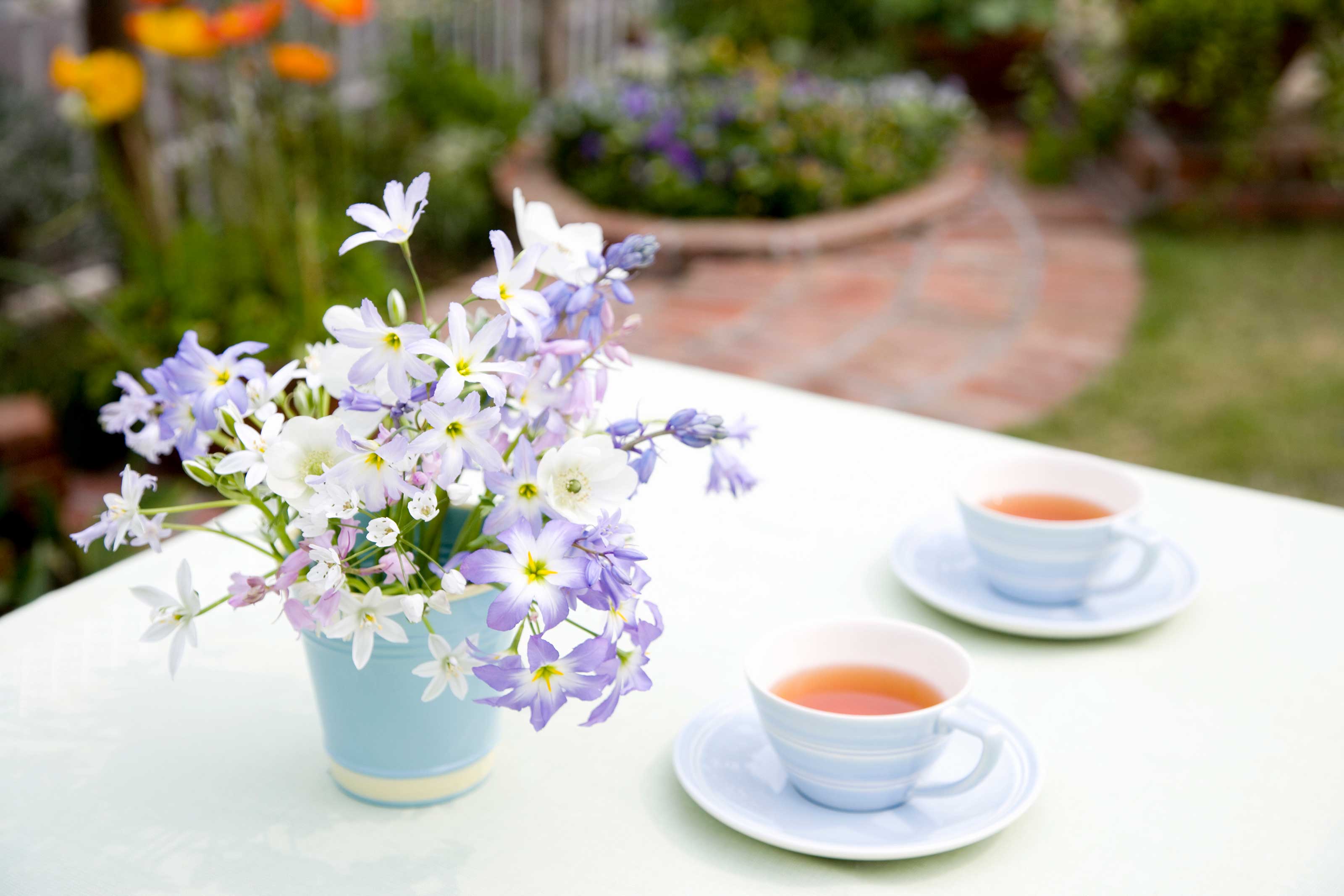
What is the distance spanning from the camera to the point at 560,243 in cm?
85

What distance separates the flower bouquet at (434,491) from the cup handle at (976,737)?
196 mm

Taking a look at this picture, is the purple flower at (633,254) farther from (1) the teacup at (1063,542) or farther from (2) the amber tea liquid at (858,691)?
(1) the teacup at (1063,542)

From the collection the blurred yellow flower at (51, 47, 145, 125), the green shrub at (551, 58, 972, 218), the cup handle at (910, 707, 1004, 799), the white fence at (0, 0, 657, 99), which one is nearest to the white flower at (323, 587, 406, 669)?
the cup handle at (910, 707, 1004, 799)

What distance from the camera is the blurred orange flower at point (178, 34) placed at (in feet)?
8.66

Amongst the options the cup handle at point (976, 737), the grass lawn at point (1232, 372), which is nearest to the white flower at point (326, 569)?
the cup handle at point (976, 737)

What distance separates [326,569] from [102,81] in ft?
7.30

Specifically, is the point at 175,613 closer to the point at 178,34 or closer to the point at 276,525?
the point at 276,525

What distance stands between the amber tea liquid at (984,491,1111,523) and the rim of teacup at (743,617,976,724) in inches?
11.1

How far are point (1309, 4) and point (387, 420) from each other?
4.57 meters

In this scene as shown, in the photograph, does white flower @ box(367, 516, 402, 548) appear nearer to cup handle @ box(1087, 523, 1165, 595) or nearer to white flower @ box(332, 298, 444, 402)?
white flower @ box(332, 298, 444, 402)

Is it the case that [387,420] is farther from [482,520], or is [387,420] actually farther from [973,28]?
[973,28]

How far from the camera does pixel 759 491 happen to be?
1345mm

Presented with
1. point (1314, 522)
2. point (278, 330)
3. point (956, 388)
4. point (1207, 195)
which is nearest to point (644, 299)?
point (956, 388)

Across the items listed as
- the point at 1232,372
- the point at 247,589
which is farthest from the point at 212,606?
the point at 1232,372
